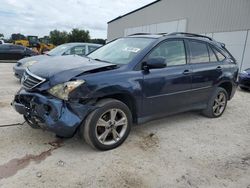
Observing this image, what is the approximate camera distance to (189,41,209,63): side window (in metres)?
4.81

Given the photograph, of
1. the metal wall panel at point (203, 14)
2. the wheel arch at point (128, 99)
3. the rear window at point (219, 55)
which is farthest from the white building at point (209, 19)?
the wheel arch at point (128, 99)

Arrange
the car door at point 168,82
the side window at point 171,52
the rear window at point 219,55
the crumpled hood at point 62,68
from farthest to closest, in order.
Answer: the rear window at point 219,55 < the side window at point 171,52 < the car door at point 168,82 < the crumpled hood at point 62,68

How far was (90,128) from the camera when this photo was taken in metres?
3.36

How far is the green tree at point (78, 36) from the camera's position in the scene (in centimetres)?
5869

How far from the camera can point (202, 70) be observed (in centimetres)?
488

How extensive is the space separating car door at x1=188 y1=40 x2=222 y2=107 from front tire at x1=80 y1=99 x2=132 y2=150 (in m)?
1.67

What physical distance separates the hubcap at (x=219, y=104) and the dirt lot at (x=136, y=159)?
0.80 meters

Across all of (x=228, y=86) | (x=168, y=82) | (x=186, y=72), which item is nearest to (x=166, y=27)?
(x=228, y=86)

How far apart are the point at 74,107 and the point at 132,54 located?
4.52ft

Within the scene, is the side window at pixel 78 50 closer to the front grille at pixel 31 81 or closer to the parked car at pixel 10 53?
the front grille at pixel 31 81

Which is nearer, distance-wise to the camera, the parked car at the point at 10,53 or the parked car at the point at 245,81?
the parked car at the point at 245,81

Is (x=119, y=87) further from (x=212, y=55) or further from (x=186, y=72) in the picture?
(x=212, y=55)

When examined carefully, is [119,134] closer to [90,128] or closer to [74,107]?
[90,128]

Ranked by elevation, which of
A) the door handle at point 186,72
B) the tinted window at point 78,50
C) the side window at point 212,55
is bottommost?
the door handle at point 186,72
